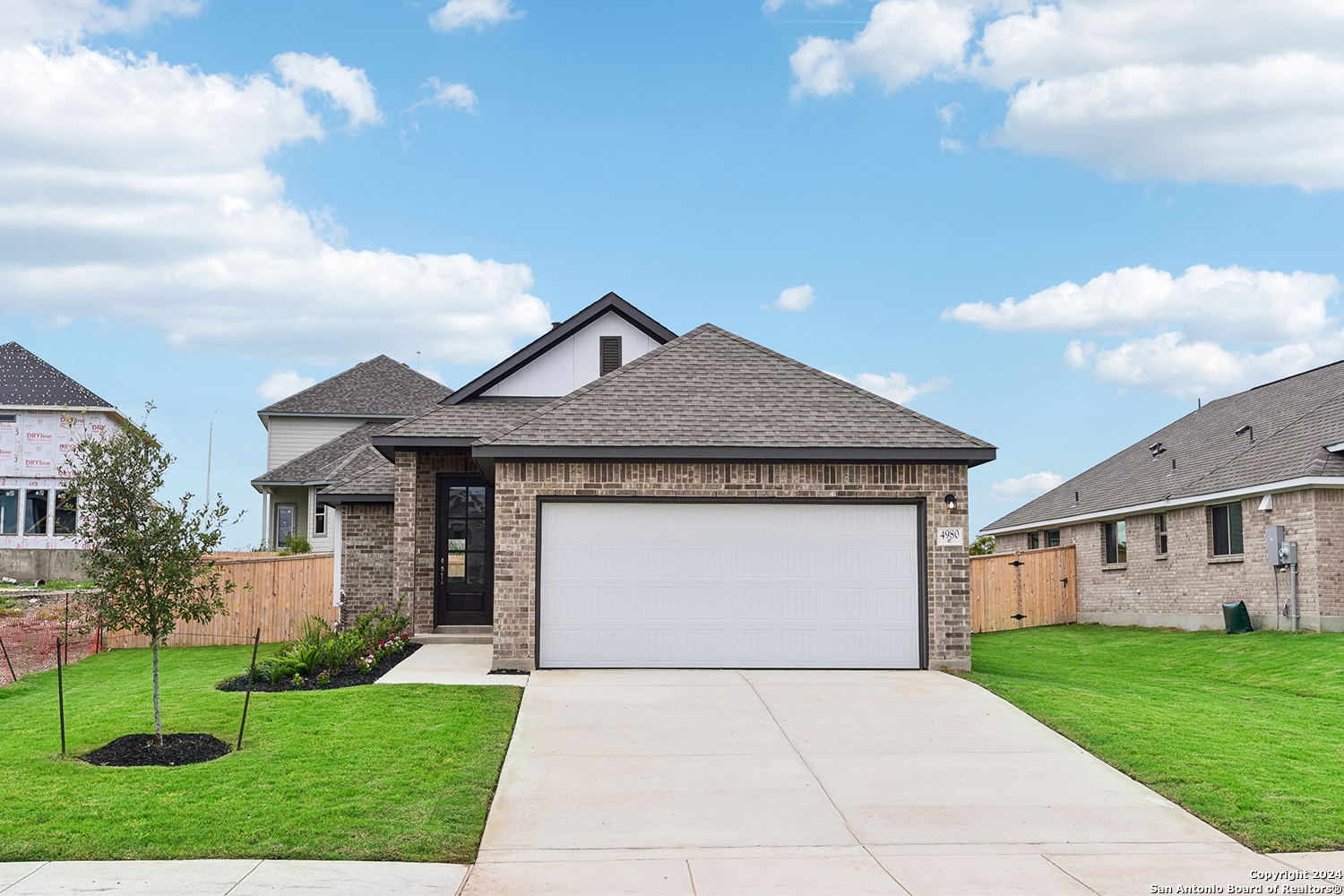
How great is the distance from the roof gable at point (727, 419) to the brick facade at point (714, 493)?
0.28 m

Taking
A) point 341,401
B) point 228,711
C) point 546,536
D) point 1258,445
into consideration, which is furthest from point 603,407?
point 341,401

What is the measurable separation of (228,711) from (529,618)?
3.92 metres

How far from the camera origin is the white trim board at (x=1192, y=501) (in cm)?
1967

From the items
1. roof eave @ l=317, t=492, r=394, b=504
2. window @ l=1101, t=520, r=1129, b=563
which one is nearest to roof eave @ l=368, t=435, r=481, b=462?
roof eave @ l=317, t=492, r=394, b=504

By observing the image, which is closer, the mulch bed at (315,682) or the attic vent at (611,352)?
the mulch bed at (315,682)

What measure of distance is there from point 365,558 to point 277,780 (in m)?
10.4

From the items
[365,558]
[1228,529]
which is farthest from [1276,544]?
[365,558]

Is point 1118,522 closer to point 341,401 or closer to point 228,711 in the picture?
point 228,711

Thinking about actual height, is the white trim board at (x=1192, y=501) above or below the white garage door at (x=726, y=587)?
above

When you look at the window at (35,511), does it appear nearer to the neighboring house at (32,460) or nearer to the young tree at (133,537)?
the neighboring house at (32,460)

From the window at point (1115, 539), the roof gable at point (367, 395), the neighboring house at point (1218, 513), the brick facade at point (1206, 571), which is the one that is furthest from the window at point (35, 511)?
the window at point (1115, 539)

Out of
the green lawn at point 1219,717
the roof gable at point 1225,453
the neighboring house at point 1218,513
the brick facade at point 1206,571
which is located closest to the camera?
the green lawn at point 1219,717

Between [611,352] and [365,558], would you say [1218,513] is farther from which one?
[365,558]

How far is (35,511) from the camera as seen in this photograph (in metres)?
41.0
